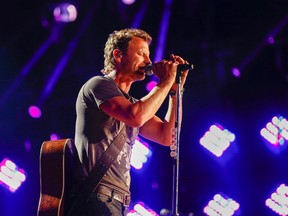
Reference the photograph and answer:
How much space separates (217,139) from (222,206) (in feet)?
3.75

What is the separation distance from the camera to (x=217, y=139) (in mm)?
7664

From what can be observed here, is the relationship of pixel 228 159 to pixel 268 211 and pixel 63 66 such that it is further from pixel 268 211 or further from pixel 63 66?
pixel 63 66

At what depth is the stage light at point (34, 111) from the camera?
793 cm

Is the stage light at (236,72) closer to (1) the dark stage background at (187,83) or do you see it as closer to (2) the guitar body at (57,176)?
(1) the dark stage background at (187,83)

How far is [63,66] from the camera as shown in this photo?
7.52 metres

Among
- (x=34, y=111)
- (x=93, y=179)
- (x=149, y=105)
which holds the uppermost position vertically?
(x=34, y=111)

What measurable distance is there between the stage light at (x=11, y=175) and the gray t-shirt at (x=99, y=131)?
569 cm

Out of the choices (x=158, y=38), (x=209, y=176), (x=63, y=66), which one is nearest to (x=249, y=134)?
(x=209, y=176)

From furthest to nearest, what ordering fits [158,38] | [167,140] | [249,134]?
1. [249,134]
2. [158,38]
3. [167,140]

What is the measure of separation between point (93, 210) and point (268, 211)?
18.8ft

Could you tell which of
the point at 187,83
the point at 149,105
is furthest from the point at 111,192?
the point at 187,83

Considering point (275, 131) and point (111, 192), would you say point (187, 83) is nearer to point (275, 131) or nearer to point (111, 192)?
point (275, 131)

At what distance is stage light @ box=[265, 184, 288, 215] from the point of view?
7805 mm

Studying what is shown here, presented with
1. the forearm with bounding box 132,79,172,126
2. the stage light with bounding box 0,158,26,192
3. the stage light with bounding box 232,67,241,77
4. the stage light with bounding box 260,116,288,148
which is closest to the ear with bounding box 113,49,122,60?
the forearm with bounding box 132,79,172,126
